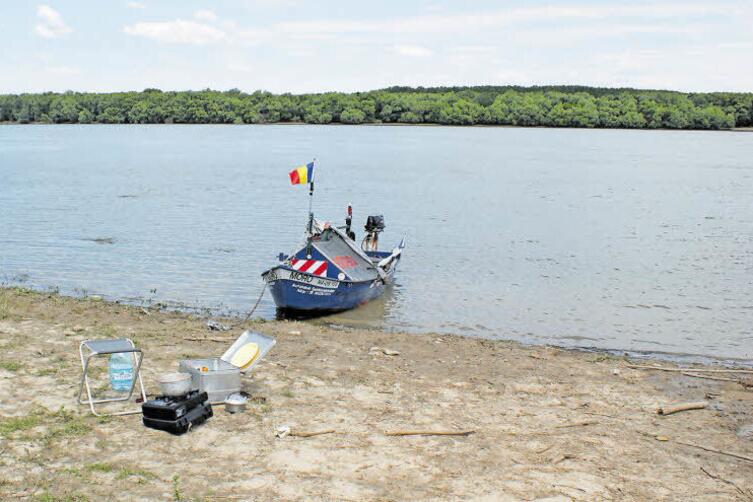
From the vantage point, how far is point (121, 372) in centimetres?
924

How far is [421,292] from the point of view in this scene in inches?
788

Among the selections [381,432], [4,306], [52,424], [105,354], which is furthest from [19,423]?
[4,306]

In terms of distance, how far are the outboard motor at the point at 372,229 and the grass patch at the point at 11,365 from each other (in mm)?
12046

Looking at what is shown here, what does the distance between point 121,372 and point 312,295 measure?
24.5 feet

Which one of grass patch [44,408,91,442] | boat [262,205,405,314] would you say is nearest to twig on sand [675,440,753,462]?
grass patch [44,408,91,442]

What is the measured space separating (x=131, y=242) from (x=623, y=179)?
39.7 metres

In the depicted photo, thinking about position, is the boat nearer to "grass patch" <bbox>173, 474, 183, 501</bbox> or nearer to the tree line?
"grass patch" <bbox>173, 474, 183, 501</bbox>

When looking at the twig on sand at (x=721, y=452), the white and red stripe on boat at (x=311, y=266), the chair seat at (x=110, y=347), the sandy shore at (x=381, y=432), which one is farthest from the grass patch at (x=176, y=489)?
the white and red stripe on boat at (x=311, y=266)

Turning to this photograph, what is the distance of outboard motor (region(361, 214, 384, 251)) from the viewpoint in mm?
21328

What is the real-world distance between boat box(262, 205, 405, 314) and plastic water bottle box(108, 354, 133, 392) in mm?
7004

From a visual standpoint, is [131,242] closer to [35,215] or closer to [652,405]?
[35,215]

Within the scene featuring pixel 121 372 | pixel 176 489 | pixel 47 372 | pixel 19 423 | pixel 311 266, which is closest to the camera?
pixel 176 489

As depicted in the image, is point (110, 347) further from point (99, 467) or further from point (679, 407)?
point (679, 407)

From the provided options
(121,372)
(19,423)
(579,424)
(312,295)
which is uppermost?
(121,372)
